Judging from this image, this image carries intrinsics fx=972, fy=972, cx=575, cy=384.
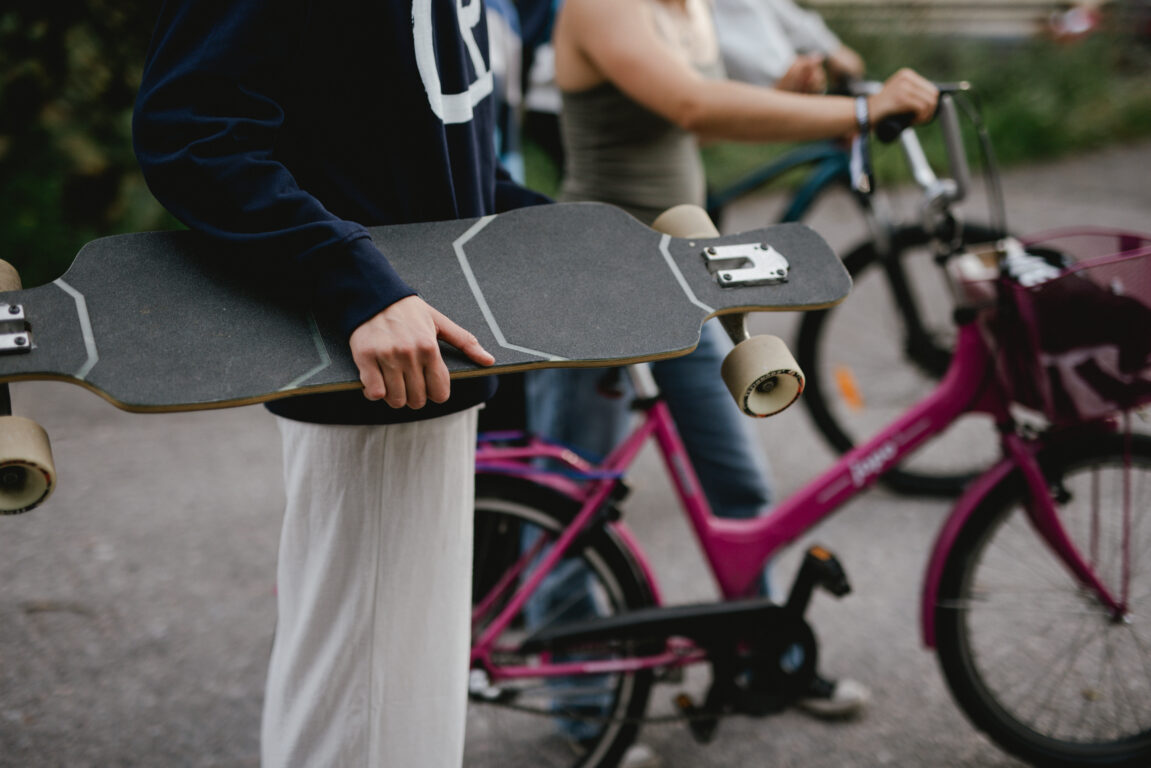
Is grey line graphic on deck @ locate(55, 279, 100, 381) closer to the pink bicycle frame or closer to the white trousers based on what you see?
the white trousers

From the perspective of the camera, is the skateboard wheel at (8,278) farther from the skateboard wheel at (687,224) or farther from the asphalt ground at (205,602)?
the asphalt ground at (205,602)

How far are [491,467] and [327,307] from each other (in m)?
0.78

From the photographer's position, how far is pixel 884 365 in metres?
3.65

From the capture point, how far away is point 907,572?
2871mm

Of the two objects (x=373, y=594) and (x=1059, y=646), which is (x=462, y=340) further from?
(x=1059, y=646)

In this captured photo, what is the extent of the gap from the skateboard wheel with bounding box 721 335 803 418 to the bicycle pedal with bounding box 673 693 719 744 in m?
0.95

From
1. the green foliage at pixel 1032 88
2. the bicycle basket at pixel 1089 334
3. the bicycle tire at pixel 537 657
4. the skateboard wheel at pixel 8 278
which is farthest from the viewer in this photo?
the green foliage at pixel 1032 88

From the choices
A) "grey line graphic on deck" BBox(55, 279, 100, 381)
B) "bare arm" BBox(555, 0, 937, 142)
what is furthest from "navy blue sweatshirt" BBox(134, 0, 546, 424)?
"bare arm" BBox(555, 0, 937, 142)

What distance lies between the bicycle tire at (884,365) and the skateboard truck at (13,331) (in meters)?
2.45

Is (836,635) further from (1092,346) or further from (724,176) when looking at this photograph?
(724,176)

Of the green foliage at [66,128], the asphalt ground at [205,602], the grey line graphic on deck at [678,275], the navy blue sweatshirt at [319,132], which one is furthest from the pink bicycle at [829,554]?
the green foliage at [66,128]

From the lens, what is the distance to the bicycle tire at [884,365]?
3135 mm

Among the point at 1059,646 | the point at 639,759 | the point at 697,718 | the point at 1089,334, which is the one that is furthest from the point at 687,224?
the point at 1059,646

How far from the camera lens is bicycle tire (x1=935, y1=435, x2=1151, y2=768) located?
1.99 m
